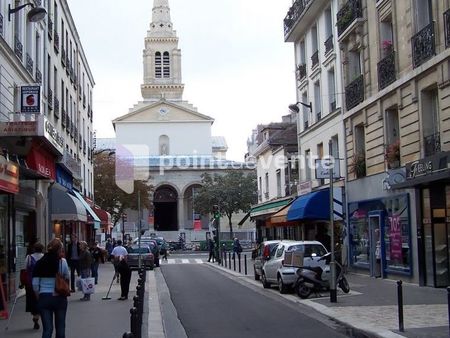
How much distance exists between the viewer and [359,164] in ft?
83.9

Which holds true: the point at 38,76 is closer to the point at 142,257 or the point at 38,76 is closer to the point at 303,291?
the point at 303,291

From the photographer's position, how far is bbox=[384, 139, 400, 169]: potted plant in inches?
863

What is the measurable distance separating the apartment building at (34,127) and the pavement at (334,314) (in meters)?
2.56

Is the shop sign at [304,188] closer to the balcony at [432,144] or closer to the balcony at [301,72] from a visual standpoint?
the balcony at [301,72]

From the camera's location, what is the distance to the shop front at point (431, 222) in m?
18.5

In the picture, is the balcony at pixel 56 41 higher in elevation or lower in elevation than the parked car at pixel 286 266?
higher

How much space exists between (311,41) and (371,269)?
13.1m

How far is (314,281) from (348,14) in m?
11.8

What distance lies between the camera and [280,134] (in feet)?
144

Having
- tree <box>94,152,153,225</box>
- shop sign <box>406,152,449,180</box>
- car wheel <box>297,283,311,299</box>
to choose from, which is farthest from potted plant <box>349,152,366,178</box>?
tree <box>94,152,153,225</box>

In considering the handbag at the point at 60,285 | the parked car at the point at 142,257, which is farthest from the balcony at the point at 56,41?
the handbag at the point at 60,285

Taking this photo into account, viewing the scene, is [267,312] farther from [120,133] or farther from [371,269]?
[120,133]

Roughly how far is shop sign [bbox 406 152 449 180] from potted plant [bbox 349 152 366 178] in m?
5.89

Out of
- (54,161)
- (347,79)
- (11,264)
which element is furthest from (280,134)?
(11,264)
